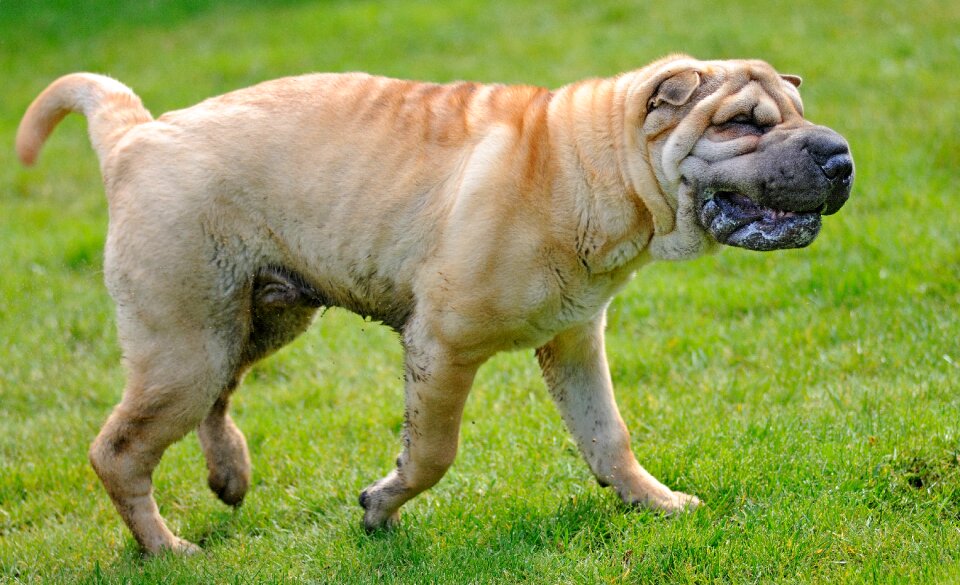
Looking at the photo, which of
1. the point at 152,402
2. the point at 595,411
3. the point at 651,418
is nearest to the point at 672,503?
the point at 595,411

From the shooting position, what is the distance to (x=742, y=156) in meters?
4.05

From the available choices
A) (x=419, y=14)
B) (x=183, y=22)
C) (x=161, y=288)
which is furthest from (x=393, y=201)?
(x=183, y=22)

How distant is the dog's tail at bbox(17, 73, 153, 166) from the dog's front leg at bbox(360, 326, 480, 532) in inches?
64.9

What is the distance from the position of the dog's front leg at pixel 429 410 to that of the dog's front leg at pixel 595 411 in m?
0.57

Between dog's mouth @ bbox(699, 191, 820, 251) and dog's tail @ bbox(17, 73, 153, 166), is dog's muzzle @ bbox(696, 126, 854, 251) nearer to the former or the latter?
dog's mouth @ bbox(699, 191, 820, 251)

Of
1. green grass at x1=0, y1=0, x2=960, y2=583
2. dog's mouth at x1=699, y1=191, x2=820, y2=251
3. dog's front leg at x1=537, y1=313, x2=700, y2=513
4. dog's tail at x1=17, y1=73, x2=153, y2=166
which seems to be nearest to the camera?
dog's mouth at x1=699, y1=191, x2=820, y2=251

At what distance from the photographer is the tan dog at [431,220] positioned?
4.14m

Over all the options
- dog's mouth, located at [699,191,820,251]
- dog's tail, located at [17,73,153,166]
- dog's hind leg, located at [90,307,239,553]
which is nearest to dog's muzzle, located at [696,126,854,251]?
dog's mouth, located at [699,191,820,251]

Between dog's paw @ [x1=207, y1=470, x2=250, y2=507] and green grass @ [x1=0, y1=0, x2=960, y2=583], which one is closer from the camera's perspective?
green grass @ [x1=0, y1=0, x2=960, y2=583]

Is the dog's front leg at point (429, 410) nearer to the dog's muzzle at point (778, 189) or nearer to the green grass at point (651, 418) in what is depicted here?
the green grass at point (651, 418)

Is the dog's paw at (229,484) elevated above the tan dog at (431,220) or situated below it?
below

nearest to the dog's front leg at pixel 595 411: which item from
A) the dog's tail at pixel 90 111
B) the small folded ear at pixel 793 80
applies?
the small folded ear at pixel 793 80

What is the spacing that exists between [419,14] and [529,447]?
30.0 feet

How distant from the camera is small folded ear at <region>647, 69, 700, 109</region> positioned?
410 cm
